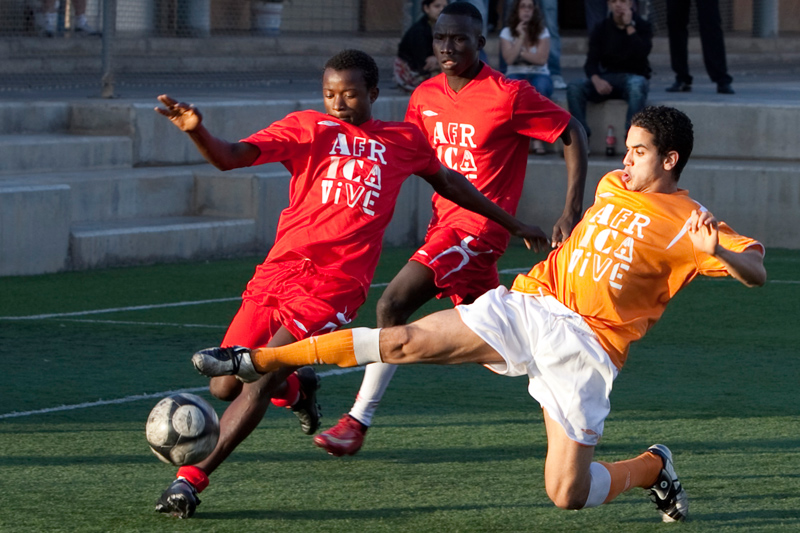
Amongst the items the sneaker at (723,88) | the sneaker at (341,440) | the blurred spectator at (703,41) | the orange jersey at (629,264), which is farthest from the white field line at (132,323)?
the blurred spectator at (703,41)

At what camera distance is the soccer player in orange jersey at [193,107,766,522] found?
16.2ft

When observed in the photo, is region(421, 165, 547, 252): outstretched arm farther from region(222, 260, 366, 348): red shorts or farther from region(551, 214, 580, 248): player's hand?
region(222, 260, 366, 348): red shorts

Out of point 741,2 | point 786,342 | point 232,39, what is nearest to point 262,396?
point 786,342

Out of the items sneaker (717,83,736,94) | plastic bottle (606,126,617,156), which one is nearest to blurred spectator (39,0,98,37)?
plastic bottle (606,126,617,156)

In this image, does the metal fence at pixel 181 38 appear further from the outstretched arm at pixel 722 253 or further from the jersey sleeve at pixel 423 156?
the outstretched arm at pixel 722 253

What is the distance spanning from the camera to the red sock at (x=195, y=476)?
530 centimetres

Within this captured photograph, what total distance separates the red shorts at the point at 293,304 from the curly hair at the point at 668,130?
142 centimetres

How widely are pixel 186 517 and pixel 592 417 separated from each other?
1.60 m

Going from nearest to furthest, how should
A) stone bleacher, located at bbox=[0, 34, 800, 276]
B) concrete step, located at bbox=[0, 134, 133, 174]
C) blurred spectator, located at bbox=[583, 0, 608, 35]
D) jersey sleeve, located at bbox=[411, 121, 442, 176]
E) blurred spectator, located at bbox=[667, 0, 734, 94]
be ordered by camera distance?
1. jersey sleeve, located at bbox=[411, 121, 442, 176]
2. stone bleacher, located at bbox=[0, 34, 800, 276]
3. concrete step, located at bbox=[0, 134, 133, 174]
4. blurred spectator, located at bbox=[667, 0, 734, 94]
5. blurred spectator, located at bbox=[583, 0, 608, 35]

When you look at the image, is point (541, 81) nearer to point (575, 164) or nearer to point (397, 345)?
point (575, 164)

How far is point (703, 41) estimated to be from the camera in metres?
16.5

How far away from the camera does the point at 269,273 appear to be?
5.75 m

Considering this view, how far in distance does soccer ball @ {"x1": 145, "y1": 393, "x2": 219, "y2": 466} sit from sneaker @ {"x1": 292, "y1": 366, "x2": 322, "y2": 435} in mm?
1249

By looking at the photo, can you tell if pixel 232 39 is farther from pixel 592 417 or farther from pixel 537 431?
pixel 592 417
